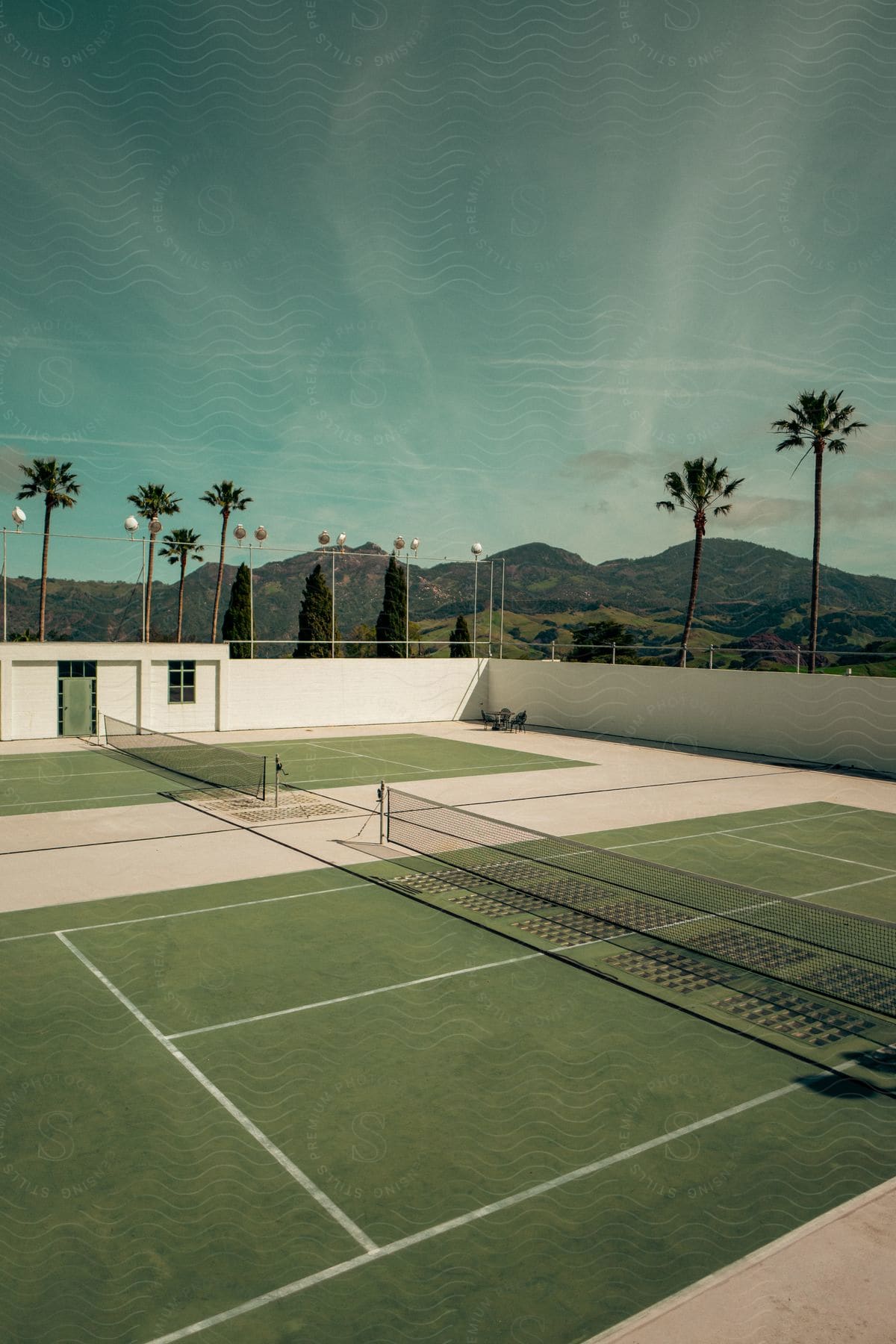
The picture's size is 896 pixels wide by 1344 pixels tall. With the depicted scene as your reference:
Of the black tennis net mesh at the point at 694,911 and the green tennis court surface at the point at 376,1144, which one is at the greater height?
the black tennis net mesh at the point at 694,911

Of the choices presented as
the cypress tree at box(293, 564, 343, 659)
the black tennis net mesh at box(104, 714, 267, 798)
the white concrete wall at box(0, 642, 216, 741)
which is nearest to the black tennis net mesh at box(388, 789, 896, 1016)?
the black tennis net mesh at box(104, 714, 267, 798)

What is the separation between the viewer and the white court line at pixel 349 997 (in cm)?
941

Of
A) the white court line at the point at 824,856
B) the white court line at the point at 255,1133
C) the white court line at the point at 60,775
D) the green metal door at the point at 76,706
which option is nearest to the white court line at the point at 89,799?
the white court line at the point at 60,775

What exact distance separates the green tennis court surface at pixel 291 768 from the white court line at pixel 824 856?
32.3 ft

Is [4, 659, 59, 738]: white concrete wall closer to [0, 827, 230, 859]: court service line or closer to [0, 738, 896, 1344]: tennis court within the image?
[0, 827, 230, 859]: court service line

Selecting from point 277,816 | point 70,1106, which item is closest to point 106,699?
point 277,816

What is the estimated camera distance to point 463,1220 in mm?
6340

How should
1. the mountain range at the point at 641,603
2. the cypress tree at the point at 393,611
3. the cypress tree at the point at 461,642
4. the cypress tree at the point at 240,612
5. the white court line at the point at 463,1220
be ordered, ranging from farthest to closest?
the mountain range at the point at 641,603, the cypress tree at the point at 393,611, the cypress tree at the point at 240,612, the cypress tree at the point at 461,642, the white court line at the point at 463,1220

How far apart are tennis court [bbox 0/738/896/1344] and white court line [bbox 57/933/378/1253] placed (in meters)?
0.02

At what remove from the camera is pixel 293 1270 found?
5820mm

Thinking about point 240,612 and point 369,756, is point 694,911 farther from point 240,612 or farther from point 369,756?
point 240,612

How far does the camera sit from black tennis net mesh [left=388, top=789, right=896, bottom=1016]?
11.2m

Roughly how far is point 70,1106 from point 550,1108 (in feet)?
12.9
